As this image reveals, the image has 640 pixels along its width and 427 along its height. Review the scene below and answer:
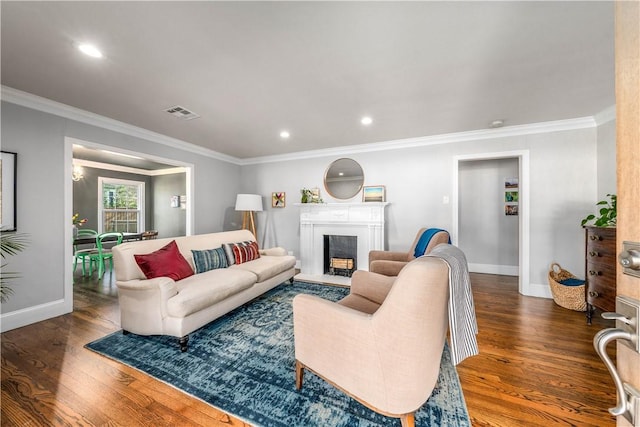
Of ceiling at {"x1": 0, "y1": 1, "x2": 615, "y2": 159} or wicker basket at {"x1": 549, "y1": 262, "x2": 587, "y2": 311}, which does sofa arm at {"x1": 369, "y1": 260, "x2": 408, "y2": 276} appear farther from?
wicker basket at {"x1": 549, "y1": 262, "x2": 587, "y2": 311}

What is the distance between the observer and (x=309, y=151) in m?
4.64

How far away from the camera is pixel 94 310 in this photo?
284 centimetres

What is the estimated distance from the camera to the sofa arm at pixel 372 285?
1.94m

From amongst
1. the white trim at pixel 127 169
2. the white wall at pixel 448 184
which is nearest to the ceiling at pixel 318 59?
the white wall at pixel 448 184

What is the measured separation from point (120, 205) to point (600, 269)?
27.9 feet

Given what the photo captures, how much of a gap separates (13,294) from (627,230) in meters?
4.15

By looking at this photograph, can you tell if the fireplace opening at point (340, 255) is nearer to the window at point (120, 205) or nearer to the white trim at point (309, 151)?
the white trim at point (309, 151)

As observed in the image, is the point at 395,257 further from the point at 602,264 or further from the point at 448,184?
the point at 602,264

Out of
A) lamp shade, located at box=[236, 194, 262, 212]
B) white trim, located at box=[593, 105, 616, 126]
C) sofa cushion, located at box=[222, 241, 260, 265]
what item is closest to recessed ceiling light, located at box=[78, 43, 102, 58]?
sofa cushion, located at box=[222, 241, 260, 265]

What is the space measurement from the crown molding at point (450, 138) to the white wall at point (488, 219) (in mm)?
1118

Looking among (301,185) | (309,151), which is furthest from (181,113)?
(301,185)

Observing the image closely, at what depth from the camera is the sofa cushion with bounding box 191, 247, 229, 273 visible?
280 cm

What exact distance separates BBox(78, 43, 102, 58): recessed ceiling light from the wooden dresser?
4.29 m

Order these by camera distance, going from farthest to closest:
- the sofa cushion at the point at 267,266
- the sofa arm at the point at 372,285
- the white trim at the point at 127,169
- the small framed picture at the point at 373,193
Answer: the white trim at the point at 127,169 < the small framed picture at the point at 373,193 < the sofa cushion at the point at 267,266 < the sofa arm at the point at 372,285
